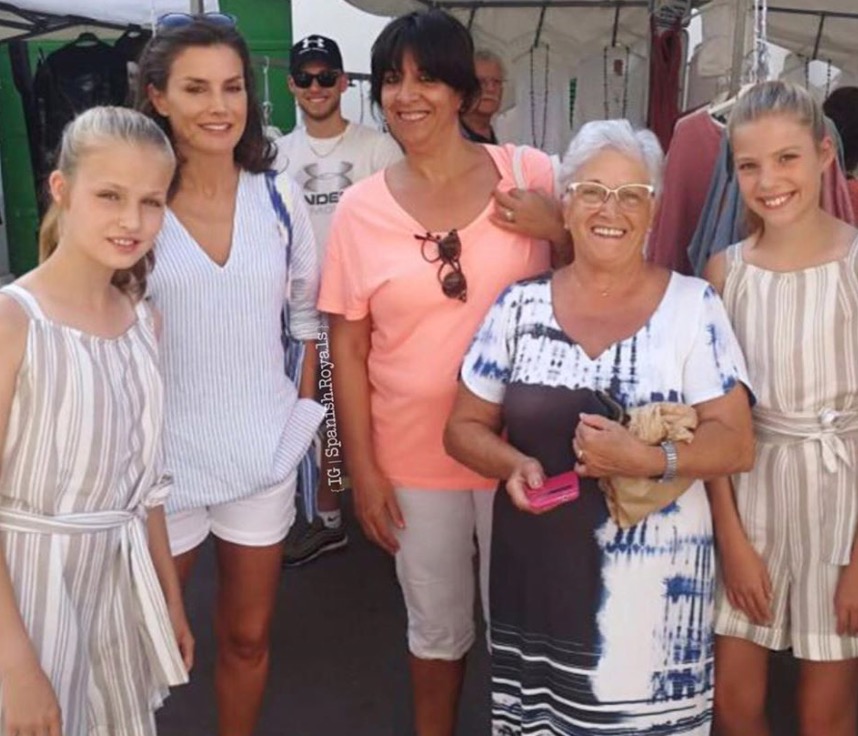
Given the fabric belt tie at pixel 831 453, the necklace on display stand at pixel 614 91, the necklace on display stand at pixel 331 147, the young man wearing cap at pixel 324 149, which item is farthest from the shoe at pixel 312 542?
the necklace on display stand at pixel 614 91

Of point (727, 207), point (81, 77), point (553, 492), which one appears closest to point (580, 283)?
point (553, 492)

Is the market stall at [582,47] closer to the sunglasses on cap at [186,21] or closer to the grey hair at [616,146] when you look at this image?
the sunglasses on cap at [186,21]

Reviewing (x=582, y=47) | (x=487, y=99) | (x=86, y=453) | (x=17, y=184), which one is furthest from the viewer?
(x=17, y=184)

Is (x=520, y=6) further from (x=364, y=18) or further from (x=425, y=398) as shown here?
(x=425, y=398)

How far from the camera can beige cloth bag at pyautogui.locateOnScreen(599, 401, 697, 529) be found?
6.04 feet

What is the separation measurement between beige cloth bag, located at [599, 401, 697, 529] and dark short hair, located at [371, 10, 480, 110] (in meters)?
0.93

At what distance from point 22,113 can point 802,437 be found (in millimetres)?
7437

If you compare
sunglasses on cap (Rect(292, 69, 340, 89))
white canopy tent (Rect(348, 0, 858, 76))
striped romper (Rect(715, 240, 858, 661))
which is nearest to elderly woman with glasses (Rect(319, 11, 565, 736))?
striped romper (Rect(715, 240, 858, 661))

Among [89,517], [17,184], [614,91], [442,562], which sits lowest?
[442,562]

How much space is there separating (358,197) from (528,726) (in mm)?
1262

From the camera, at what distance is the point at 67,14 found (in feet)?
20.3

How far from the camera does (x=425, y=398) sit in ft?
7.69

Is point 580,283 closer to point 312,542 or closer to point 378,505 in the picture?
point 378,505

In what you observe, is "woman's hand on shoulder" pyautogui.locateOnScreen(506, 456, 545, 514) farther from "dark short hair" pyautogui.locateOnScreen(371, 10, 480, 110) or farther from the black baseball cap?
the black baseball cap
